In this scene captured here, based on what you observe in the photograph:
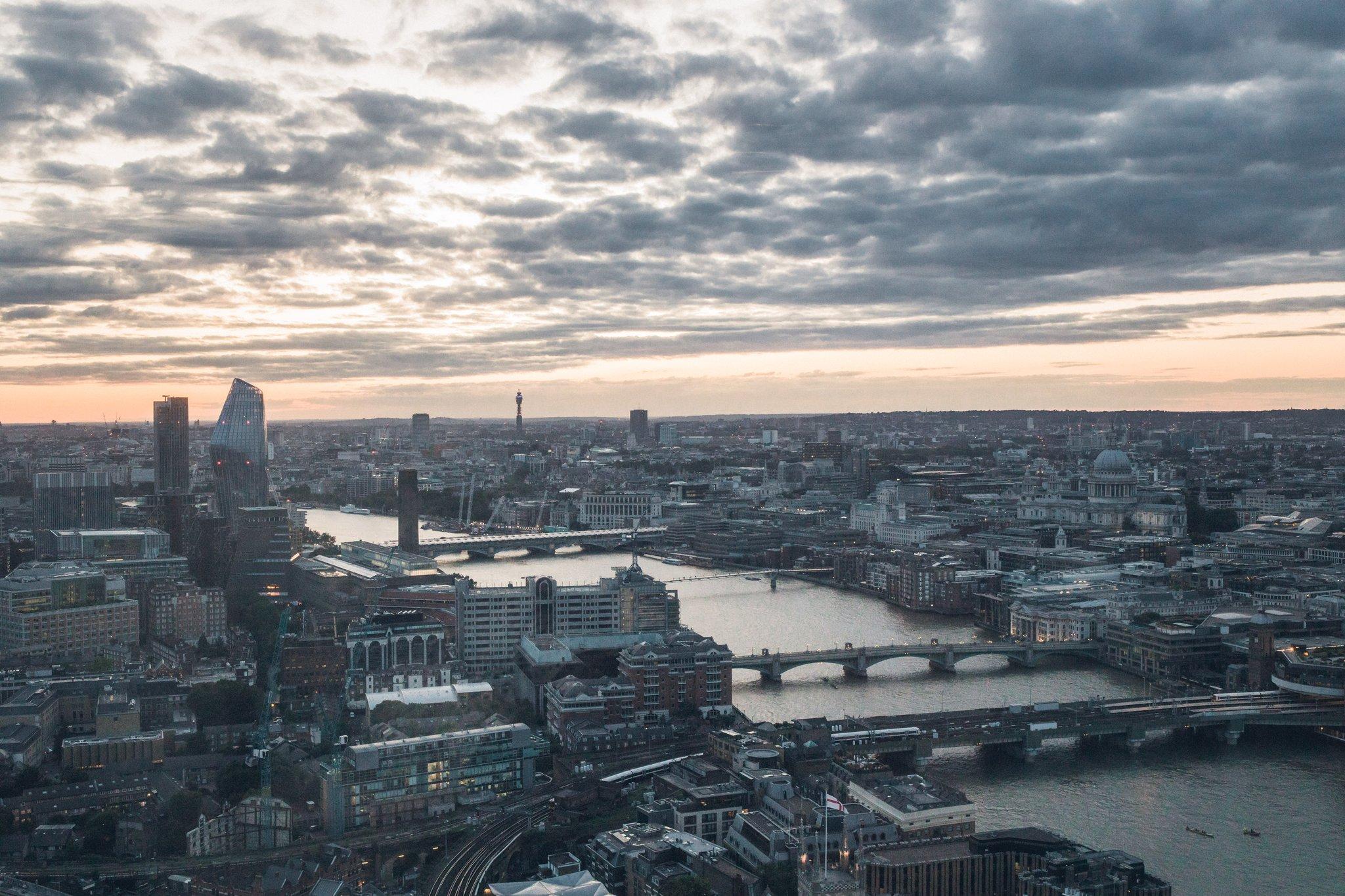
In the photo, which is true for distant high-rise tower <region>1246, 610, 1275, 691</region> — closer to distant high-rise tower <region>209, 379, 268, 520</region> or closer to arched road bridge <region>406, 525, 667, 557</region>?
arched road bridge <region>406, 525, 667, 557</region>

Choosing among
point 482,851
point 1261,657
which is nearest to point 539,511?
point 1261,657

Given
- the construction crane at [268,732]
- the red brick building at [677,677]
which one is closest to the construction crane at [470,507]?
the construction crane at [268,732]

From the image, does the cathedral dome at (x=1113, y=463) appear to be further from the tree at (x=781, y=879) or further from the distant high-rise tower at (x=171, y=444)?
the tree at (x=781, y=879)

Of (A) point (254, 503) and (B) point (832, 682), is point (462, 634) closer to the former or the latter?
(B) point (832, 682)

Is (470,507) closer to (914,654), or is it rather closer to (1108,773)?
(914,654)

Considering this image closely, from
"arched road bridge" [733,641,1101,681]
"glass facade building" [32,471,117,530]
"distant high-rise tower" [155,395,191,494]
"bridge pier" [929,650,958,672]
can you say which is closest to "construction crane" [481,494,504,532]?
"distant high-rise tower" [155,395,191,494]

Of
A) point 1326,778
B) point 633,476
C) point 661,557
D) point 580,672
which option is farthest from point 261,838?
point 633,476
